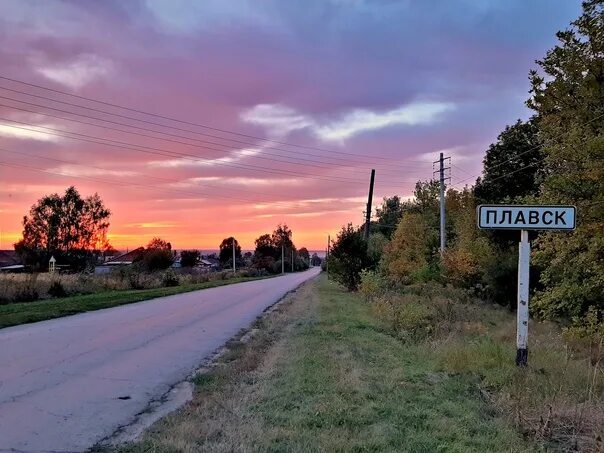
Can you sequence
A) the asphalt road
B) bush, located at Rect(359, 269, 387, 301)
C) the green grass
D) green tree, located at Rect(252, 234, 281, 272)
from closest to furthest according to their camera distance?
the green grass
the asphalt road
bush, located at Rect(359, 269, 387, 301)
green tree, located at Rect(252, 234, 281, 272)

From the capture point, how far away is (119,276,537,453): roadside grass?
510cm

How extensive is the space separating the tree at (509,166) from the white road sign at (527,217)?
3156cm

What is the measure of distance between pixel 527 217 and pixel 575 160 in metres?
5.35

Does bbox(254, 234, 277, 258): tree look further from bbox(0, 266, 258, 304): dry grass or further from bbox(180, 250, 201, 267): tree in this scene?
bbox(0, 266, 258, 304): dry grass

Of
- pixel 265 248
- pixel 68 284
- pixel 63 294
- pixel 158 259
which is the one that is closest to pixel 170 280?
pixel 68 284

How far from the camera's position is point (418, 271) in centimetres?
3594

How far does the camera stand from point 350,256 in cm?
3359

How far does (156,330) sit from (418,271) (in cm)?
2399

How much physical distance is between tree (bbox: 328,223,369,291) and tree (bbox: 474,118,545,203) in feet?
35.4

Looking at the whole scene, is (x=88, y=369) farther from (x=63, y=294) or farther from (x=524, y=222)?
(x=63, y=294)

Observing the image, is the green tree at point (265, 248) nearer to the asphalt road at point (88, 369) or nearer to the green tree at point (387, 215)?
the green tree at point (387, 215)

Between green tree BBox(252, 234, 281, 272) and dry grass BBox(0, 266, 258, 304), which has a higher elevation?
green tree BBox(252, 234, 281, 272)

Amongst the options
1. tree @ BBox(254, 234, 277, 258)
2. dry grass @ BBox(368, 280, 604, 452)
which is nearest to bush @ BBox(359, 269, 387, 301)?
dry grass @ BBox(368, 280, 604, 452)

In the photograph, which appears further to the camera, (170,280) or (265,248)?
(265,248)
